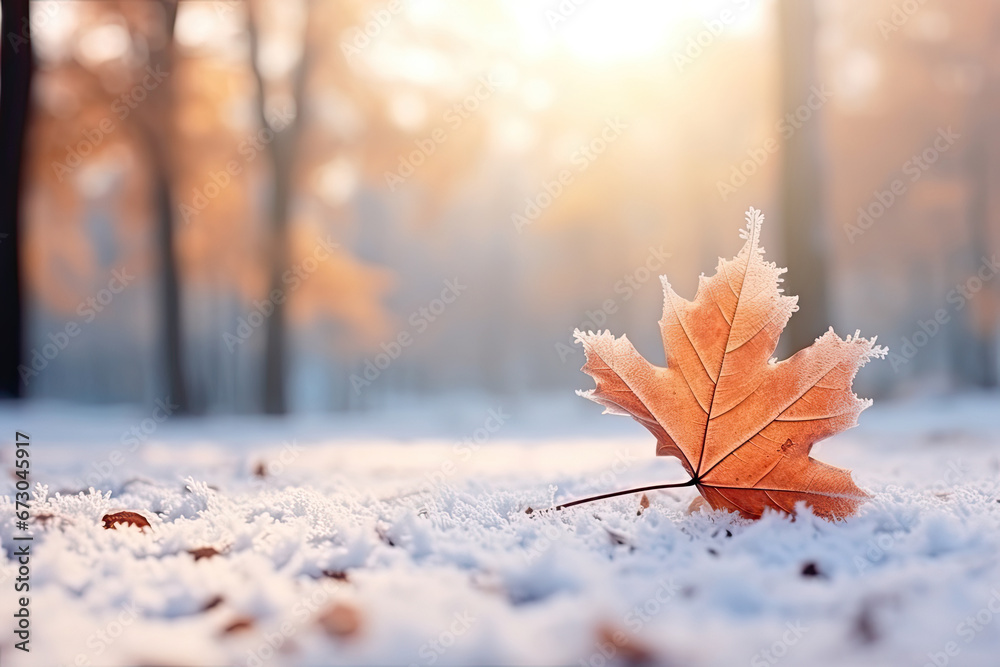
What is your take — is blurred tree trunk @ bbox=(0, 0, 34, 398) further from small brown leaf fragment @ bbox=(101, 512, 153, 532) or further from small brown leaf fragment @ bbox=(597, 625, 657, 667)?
small brown leaf fragment @ bbox=(597, 625, 657, 667)

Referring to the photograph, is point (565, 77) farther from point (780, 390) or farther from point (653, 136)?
point (780, 390)

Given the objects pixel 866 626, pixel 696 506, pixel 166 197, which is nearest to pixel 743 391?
pixel 696 506

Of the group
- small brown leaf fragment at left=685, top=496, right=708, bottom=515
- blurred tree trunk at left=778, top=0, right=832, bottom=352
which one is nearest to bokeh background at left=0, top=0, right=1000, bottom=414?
blurred tree trunk at left=778, top=0, right=832, bottom=352

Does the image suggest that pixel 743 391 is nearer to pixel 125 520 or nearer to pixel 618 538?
pixel 618 538

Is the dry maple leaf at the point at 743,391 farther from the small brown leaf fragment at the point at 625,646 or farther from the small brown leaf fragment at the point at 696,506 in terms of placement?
the small brown leaf fragment at the point at 625,646

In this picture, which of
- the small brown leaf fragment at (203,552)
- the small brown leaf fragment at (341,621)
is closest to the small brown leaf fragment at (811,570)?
the small brown leaf fragment at (341,621)

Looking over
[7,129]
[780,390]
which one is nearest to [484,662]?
[780,390]
